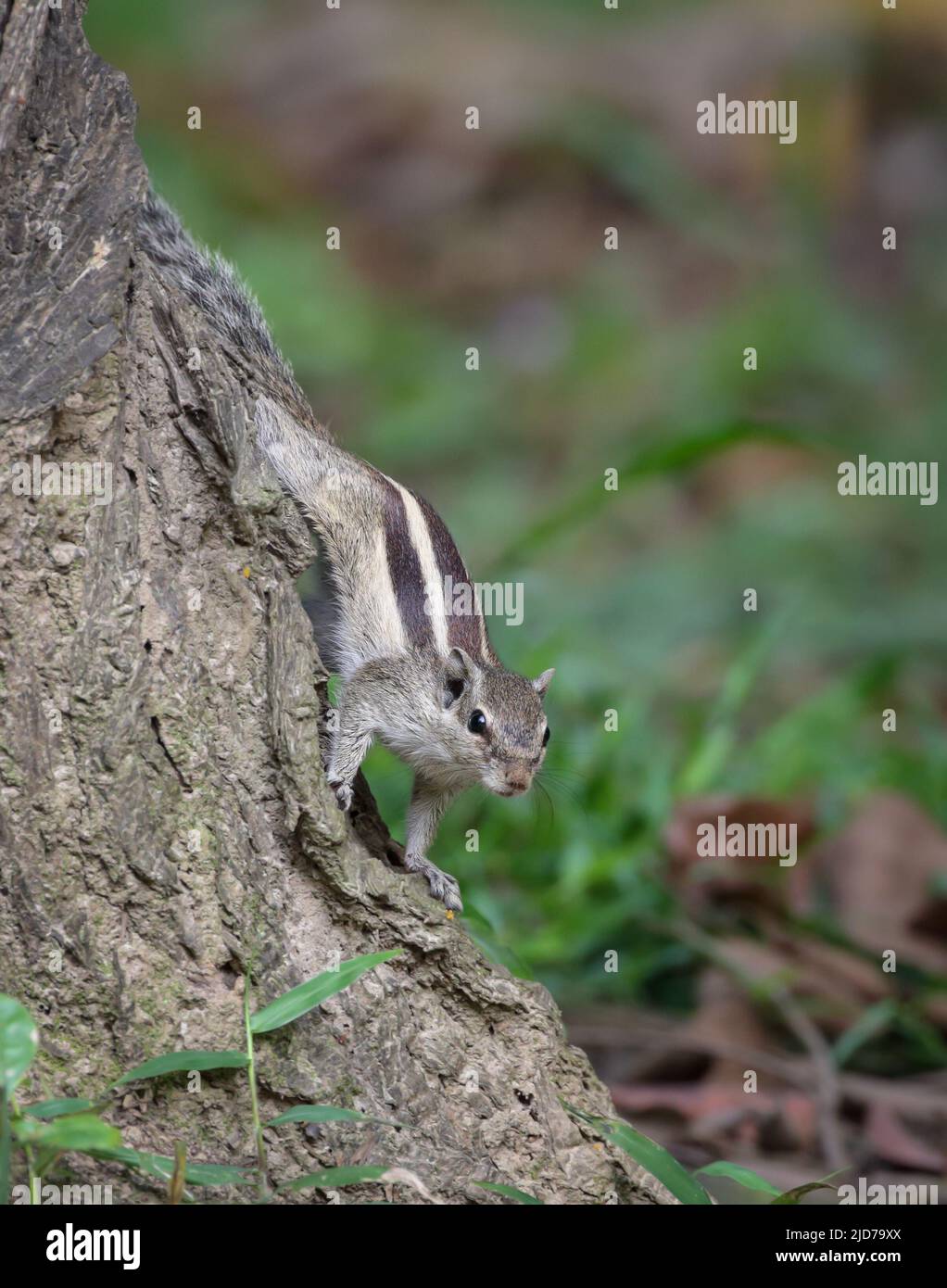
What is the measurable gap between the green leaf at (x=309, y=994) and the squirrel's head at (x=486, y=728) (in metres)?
1.33

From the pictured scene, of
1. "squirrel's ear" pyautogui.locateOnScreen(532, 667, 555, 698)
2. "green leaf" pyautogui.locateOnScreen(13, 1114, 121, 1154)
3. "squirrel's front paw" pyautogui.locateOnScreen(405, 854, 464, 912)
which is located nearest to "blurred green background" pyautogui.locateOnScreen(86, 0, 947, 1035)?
"squirrel's ear" pyautogui.locateOnScreen(532, 667, 555, 698)

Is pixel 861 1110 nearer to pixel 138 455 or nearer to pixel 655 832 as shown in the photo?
pixel 655 832

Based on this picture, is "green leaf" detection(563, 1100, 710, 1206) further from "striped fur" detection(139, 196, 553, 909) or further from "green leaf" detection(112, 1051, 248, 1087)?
"striped fur" detection(139, 196, 553, 909)

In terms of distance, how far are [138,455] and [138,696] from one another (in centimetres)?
58

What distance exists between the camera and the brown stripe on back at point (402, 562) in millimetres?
4438

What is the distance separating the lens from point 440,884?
4.04 metres

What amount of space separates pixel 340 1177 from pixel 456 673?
1.88m

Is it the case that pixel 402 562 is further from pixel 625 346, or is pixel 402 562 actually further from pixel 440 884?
pixel 625 346

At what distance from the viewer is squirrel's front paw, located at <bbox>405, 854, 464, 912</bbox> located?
13.1ft

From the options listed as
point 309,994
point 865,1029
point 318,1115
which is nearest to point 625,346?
point 865,1029

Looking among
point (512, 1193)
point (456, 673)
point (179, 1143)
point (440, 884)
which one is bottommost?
point (512, 1193)

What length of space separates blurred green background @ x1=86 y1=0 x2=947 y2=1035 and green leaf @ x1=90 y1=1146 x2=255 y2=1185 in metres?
2.67

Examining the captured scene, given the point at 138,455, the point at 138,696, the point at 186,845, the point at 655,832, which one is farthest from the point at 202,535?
the point at 655,832

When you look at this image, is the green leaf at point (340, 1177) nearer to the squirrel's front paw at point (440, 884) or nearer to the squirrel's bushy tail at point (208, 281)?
the squirrel's front paw at point (440, 884)
